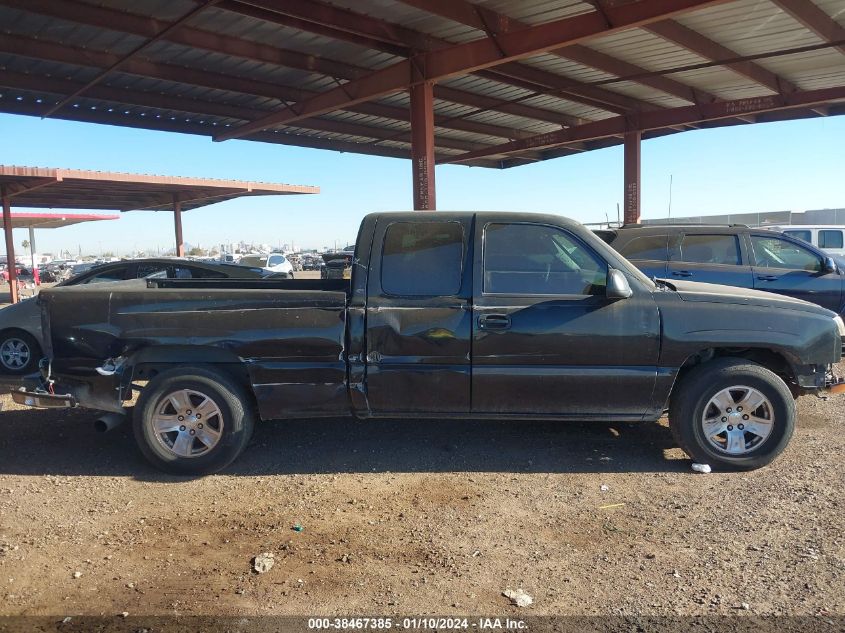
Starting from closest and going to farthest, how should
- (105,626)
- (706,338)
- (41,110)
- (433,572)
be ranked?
(105,626) < (433,572) < (706,338) < (41,110)

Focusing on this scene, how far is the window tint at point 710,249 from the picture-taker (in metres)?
7.82

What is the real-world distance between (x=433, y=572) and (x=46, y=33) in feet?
40.4

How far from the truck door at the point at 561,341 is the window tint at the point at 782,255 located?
4.47 m

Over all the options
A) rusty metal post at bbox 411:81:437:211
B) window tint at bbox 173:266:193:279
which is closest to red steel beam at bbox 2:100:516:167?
rusty metal post at bbox 411:81:437:211

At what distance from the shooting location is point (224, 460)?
444 centimetres

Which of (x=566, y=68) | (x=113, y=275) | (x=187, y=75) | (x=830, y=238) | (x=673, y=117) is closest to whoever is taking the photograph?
(x=113, y=275)

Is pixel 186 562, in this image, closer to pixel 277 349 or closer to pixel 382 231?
pixel 277 349

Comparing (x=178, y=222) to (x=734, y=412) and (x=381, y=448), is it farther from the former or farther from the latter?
(x=734, y=412)

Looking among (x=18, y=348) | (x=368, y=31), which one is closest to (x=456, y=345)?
(x=18, y=348)

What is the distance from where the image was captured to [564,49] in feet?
39.7

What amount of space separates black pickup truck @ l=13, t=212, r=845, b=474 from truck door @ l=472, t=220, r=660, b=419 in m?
0.01

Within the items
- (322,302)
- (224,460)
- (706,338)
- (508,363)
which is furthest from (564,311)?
(224,460)

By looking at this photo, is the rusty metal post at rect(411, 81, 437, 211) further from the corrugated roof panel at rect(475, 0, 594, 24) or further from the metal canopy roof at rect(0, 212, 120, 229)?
the metal canopy roof at rect(0, 212, 120, 229)

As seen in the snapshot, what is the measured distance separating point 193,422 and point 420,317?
1.88 meters
